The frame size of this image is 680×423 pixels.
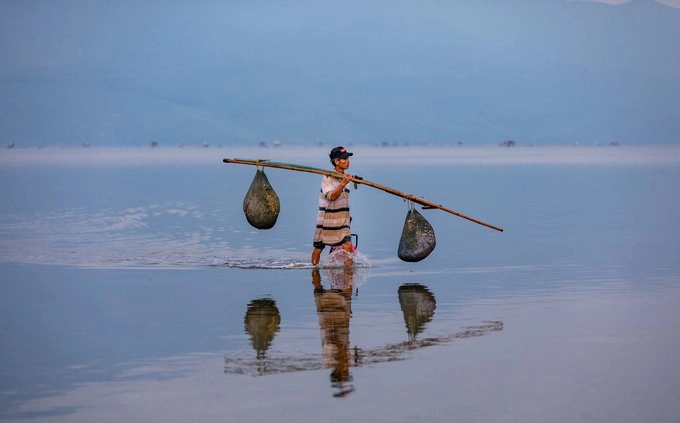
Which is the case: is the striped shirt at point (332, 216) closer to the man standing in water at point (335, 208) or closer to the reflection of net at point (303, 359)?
the man standing in water at point (335, 208)

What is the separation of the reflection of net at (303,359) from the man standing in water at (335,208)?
4012 millimetres

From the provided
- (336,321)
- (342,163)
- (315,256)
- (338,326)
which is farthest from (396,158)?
(338,326)

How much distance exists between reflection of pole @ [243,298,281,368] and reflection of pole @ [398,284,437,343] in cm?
108

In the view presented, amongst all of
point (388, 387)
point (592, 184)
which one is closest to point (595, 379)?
point (388, 387)

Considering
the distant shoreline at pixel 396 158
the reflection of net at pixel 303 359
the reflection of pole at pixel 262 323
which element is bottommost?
the reflection of net at pixel 303 359

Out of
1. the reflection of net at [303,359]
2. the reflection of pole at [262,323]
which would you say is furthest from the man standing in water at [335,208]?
the reflection of net at [303,359]

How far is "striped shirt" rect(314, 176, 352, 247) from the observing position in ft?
43.9

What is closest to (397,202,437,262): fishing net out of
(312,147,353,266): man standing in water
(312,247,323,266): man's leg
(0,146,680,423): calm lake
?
(0,146,680,423): calm lake

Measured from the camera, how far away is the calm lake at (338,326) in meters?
7.55

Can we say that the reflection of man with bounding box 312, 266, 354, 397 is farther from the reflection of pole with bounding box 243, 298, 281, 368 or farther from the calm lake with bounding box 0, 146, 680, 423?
the reflection of pole with bounding box 243, 298, 281, 368

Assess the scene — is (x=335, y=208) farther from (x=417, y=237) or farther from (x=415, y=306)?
(x=415, y=306)

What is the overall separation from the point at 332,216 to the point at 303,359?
4.88m

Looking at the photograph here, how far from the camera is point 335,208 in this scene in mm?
13453

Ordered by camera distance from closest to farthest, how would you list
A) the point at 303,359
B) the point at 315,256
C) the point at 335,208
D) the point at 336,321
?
Result: the point at 303,359 → the point at 336,321 → the point at 335,208 → the point at 315,256
